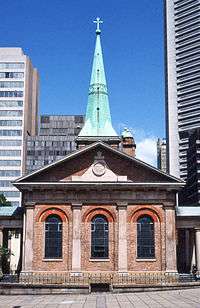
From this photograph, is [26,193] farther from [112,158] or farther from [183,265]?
[183,265]

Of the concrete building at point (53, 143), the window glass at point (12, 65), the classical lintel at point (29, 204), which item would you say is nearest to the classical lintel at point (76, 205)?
the classical lintel at point (29, 204)

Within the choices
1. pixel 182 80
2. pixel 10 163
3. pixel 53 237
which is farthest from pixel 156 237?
pixel 182 80

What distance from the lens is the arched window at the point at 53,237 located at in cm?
4106

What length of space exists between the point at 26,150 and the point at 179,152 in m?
49.0

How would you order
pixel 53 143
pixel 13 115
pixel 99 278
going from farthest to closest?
1. pixel 53 143
2. pixel 13 115
3. pixel 99 278

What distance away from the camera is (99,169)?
42.4 meters

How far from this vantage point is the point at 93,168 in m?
42.5

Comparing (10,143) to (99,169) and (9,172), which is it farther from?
(99,169)

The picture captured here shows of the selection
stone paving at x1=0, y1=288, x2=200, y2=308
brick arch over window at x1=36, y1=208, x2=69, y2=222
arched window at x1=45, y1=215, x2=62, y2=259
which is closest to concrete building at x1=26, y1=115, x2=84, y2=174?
brick arch over window at x1=36, y1=208, x2=69, y2=222

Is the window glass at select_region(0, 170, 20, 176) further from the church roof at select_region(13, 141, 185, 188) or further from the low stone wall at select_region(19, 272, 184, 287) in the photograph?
the low stone wall at select_region(19, 272, 184, 287)

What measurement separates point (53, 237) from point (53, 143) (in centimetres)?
9383

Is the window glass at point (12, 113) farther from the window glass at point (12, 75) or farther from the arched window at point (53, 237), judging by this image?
the arched window at point (53, 237)

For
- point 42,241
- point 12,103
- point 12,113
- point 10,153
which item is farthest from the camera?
point 12,103

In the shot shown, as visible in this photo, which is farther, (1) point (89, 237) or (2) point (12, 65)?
(2) point (12, 65)
